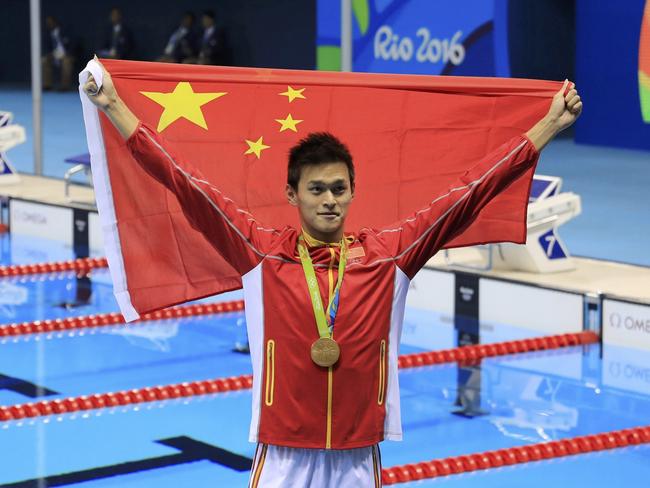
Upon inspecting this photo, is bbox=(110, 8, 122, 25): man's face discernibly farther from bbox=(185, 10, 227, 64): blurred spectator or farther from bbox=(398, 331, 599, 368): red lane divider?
bbox=(398, 331, 599, 368): red lane divider

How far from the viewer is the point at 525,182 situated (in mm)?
3947

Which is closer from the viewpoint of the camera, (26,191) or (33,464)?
(33,464)

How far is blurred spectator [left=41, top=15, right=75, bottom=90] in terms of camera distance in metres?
22.5

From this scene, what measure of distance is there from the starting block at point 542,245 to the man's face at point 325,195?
4.74 metres

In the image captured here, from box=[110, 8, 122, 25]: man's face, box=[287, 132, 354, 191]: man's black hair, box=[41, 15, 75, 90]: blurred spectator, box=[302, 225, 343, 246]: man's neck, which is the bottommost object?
box=[302, 225, 343, 246]: man's neck

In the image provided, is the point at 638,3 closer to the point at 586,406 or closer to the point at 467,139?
the point at 586,406

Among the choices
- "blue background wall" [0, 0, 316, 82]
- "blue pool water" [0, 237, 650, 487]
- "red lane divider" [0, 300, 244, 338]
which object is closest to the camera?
"blue pool water" [0, 237, 650, 487]

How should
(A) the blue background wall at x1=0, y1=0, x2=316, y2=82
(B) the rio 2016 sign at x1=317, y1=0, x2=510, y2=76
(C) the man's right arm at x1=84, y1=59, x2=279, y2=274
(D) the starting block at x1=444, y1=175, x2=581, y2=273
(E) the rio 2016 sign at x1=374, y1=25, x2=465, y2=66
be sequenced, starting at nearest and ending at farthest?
(C) the man's right arm at x1=84, y1=59, x2=279, y2=274 → (D) the starting block at x1=444, y1=175, x2=581, y2=273 → (B) the rio 2016 sign at x1=317, y1=0, x2=510, y2=76 → (E) the rio 2016 sign at x1=374, y1=25, x2=465, y2=66 → (A) the blue background wall at x1=0, y1=0, x2=316, y2=82

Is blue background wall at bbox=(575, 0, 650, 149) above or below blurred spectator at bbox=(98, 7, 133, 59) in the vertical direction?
below

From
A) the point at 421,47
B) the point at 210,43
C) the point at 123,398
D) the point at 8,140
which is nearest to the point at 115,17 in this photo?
the point at 210,43

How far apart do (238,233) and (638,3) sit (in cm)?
1002

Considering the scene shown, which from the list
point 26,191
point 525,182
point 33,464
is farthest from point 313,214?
point 26,191

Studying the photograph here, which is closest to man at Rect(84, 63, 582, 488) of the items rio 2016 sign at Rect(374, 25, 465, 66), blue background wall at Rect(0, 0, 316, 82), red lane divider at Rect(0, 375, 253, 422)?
red lane divider at Rect(0, 375, 253, 422)

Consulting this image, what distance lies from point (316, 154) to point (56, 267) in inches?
249
